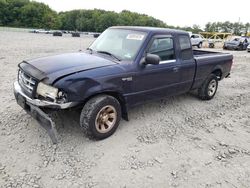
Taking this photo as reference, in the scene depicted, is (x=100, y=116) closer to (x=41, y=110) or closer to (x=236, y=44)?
(x=41, y=110)

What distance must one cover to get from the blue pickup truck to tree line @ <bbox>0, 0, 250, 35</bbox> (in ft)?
282

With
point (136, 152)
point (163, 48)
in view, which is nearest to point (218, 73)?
point (163, 48)

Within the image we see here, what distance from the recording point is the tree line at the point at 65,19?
88688 mm

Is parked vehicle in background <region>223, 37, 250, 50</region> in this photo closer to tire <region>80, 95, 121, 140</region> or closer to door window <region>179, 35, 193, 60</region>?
door window <region>179, 35, 193, 60</region>

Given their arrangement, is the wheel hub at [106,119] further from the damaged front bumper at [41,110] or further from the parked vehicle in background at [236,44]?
the parked vehicle in background at [236,44]

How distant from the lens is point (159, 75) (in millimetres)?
4496

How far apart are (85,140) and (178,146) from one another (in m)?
1.56

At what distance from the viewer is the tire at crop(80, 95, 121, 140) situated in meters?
3.58

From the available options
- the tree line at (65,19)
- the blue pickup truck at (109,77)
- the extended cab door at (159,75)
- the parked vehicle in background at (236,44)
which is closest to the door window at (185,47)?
the blue pickup truck at (109,77)

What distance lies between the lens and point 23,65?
3.98 metres

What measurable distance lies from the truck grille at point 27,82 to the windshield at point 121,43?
4.90 feet

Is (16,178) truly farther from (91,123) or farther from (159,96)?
(159,96)

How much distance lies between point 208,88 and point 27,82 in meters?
4.44

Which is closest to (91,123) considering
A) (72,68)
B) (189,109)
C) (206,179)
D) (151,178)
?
(72,68)
